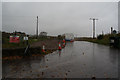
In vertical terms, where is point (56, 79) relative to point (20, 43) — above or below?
below

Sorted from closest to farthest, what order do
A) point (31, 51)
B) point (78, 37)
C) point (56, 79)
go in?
1. point (56, 79)
2. point (31, 51)
3. point (78, 37)

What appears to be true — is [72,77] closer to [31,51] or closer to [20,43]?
[31,51]

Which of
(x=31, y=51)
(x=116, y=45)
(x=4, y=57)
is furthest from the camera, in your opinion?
(x=116, y=45)

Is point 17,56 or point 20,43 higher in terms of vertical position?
point 20,43

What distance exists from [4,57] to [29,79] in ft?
15.7

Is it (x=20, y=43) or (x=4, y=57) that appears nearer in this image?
(x=4, y=57)

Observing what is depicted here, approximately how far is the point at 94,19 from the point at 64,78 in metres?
47.6

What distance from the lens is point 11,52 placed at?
24.5 feet

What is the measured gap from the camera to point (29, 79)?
365 centimetres

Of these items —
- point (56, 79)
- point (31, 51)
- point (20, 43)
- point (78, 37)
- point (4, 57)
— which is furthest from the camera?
point (78, 37)

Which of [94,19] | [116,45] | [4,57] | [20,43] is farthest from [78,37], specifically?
[4,57]

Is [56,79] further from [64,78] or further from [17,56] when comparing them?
[17,56]

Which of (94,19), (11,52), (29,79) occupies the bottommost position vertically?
(29,79)

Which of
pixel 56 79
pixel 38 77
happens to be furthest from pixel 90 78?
pixel 38 77
